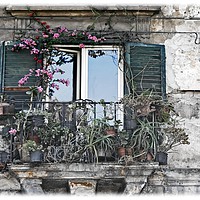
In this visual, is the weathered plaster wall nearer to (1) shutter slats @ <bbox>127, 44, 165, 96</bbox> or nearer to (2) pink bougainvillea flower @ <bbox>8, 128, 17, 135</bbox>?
(1) shutter slats @ <bbox>127, 44, 165, 96</bbox>

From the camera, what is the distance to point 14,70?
10.1 meters

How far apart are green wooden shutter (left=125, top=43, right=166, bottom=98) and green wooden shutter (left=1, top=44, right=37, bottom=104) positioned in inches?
53.1

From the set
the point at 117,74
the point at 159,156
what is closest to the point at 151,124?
the point at 159,156

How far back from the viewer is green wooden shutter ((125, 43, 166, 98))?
10.0 metres

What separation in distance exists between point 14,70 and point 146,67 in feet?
6.03

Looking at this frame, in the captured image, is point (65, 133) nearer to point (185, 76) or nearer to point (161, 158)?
point (161, 158)

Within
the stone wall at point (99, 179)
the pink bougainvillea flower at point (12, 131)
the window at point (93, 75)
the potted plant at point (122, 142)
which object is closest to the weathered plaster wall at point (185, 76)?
the stone wall at point (99, 179)

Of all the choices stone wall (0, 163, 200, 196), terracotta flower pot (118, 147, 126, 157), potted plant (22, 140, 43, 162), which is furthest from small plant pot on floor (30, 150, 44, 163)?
terracotta flower pot (118, 147, 126, 157)

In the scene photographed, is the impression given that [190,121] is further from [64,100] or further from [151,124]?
[64,100]

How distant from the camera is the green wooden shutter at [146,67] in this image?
32.9 feet

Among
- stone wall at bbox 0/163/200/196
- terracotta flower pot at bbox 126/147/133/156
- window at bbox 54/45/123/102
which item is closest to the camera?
stone wall at bbox 0/163/200/196

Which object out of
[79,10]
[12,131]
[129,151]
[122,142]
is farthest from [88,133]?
[79,10]

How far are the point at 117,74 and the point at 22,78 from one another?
1341 millimetres

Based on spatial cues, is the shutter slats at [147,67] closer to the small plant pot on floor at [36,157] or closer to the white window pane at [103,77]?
the white window pane at [103,77]
